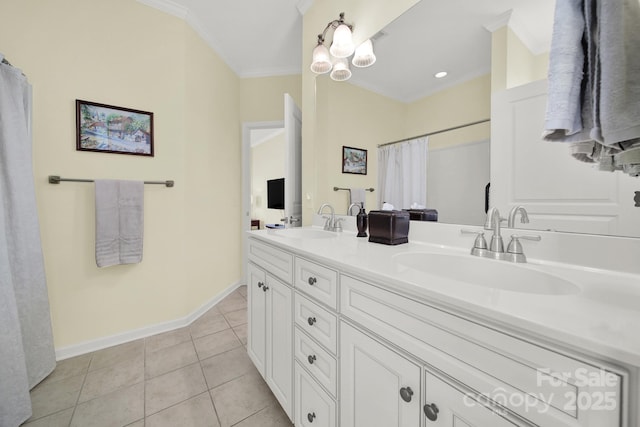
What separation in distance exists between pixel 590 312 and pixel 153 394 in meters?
1.90

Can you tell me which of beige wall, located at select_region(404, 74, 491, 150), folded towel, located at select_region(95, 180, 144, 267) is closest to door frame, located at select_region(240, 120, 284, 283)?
folded towel, located at select_region(95, 180, 144, 267)

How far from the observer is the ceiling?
2.96 feet

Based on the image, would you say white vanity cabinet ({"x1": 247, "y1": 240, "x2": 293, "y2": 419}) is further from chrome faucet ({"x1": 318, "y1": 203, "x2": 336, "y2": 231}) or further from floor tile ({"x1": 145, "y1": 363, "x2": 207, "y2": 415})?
chrome faucet ({"x1": 318, "y1": 203, "x2": 336, "y2": 231})

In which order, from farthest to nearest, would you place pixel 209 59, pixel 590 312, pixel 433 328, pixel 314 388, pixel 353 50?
pixel 209 59, pixel 353 50, pixel 314 388, pixel 433 328, pixel 590 312

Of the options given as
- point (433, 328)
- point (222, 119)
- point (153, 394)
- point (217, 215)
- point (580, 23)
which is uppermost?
point (222, 119)

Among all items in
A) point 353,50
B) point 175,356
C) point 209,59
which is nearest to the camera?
point 353,50

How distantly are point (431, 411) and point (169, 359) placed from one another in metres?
1.81

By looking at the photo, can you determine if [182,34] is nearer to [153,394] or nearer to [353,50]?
[353,50]

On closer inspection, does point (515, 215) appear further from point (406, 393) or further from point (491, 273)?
point (406, 393)

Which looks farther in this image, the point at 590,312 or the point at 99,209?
the point at 99,209

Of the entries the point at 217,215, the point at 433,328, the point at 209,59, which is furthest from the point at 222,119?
the point at 433,328

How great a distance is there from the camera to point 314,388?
95 cm

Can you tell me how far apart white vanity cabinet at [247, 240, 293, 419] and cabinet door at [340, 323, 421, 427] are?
1.18 feet

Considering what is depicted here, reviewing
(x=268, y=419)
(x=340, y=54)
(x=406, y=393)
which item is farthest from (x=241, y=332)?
(x=340, y=54)
